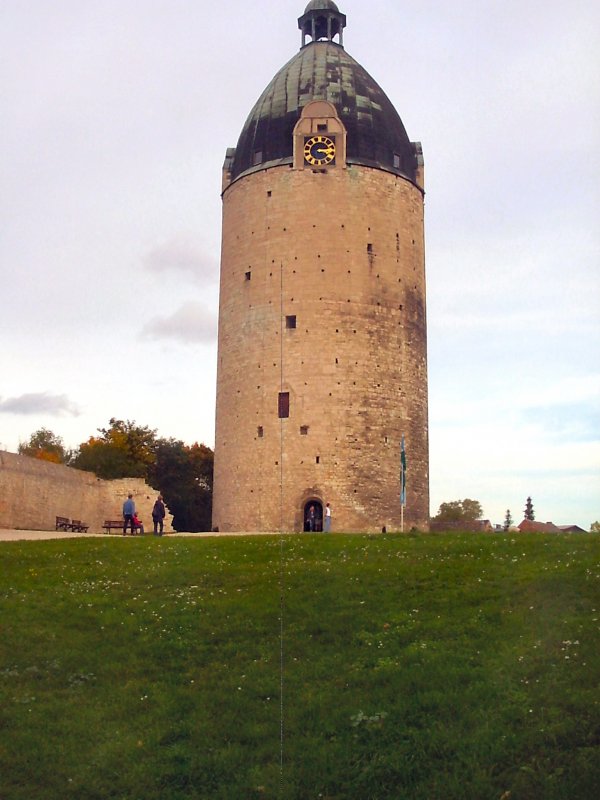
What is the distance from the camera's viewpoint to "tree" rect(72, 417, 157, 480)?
1791 inches

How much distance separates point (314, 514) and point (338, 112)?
13.6 meters

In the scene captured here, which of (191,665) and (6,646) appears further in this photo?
(6,646)

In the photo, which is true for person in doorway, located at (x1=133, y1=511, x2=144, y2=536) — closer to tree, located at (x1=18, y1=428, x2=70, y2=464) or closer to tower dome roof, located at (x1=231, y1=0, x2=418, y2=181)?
tower dome roof, located at (x1=231, y1=0, x2=418, y2=181)

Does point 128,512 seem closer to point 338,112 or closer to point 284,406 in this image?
point 284,406

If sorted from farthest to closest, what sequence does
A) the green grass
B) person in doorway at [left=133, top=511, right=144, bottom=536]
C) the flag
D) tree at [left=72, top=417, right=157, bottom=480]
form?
1. tree at [left=72, top=417, right=157, bottom=480]
2. the flag
3. person in doorway at [left=133, top=511, right=144, bottom=536]
4. the green grass

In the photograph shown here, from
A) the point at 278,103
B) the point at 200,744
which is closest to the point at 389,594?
the point at 200,744

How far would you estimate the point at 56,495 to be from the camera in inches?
1353

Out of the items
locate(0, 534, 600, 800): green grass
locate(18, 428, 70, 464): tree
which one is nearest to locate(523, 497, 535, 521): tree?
locate(18, 428, 70, 464): tree

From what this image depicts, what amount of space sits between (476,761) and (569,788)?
893 millimetres

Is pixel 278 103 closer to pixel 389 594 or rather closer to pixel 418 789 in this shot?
pixel 389 594

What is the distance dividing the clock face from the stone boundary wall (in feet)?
40.3

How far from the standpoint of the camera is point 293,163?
36.2 meters

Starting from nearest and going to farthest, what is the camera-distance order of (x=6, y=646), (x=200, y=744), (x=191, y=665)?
1. (x=200, y=744)
2. (x=191, y=665)
3. (x=6, y=646)

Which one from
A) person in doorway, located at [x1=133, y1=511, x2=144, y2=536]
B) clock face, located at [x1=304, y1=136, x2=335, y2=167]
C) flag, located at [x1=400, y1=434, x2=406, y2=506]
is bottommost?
person in doorway, located at [x1=133, y1=511, x2=144, y2=536]
